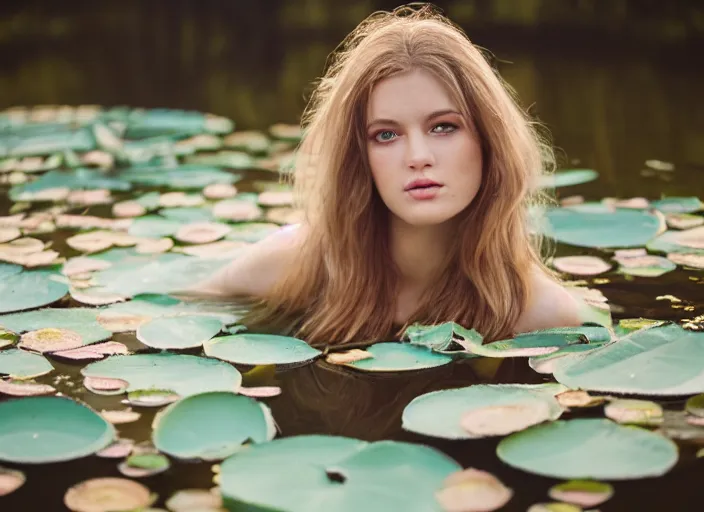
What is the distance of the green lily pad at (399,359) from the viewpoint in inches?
70.3

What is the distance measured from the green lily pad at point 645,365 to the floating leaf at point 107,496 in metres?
0.72

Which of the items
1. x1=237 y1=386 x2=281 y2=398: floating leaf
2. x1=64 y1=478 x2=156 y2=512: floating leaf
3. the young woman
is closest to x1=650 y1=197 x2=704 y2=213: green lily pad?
the young woman

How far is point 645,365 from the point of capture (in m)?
1.71

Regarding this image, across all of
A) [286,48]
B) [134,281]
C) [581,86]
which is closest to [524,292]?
[134,281]

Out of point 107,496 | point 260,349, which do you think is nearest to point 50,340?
point 260,349

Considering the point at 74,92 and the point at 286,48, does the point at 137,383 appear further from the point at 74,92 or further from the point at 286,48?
the point at 286,48

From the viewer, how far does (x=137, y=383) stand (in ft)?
5.63

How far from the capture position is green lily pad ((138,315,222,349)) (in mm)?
1910

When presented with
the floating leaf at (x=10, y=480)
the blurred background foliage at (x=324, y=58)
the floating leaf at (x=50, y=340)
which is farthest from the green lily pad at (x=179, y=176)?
the floating leaf at (x=10, y=480)

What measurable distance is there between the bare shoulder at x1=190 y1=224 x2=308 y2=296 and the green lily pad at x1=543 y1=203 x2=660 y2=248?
0.74 m

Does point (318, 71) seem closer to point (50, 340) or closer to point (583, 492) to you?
point (50, 340)

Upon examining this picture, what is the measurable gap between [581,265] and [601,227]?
26cm

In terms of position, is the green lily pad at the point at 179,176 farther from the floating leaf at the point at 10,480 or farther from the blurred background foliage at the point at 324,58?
the floating leaf at the point at 10,480

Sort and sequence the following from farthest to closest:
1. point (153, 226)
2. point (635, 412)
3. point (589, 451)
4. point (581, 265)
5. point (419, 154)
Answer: point (153, 226), point (581, 265), point (419, 154), point (635, 412), point (589, 451)
